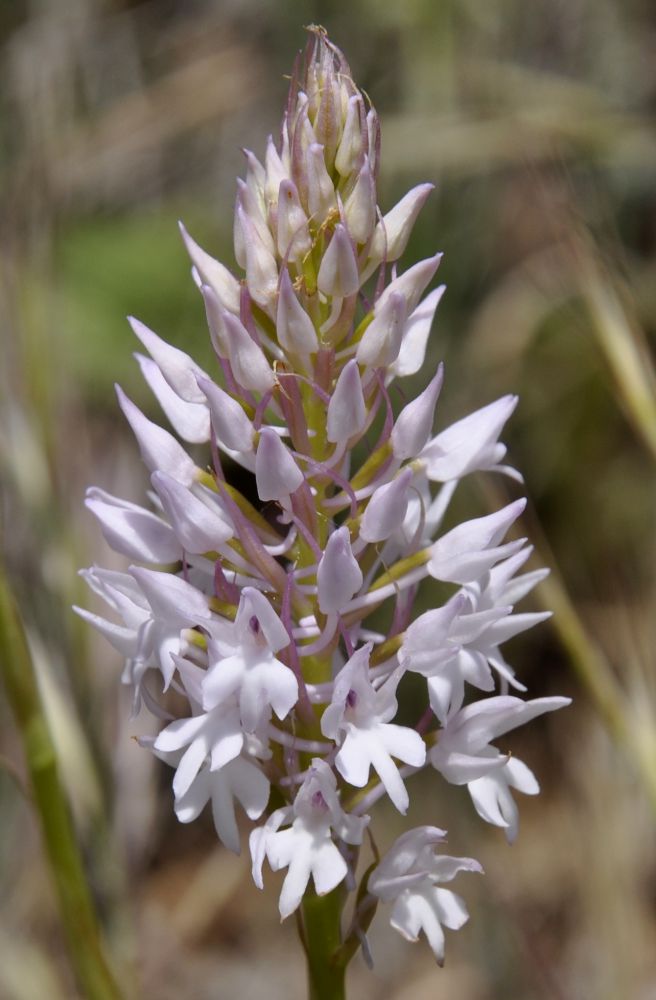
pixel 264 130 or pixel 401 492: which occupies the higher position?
pixel 264 130

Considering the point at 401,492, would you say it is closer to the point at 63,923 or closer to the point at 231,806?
the point at 231,806

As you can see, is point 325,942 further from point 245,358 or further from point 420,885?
point 245,358

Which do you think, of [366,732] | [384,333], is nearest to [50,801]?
[366,732]

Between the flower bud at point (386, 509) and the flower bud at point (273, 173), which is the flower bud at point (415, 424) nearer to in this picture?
the flower bud at point (386, 509)

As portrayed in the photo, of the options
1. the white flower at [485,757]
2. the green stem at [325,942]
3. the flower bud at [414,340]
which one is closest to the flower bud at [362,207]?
the flower bud at [414,340]

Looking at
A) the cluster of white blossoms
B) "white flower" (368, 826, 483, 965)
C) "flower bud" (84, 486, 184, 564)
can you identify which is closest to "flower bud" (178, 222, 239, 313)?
the cluster of white blossoms

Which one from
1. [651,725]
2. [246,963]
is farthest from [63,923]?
[246,963]
